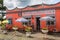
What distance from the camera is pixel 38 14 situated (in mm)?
31859

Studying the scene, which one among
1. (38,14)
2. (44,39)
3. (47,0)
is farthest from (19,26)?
(44,39)

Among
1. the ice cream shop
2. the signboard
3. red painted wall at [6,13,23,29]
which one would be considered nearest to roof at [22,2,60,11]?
the ice cream shop

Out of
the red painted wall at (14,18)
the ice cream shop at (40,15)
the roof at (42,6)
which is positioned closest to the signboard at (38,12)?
the ice cream shop at (40,15)

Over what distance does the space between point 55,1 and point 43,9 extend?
7.82ft

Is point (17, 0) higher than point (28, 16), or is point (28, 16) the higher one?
point (17, 0)

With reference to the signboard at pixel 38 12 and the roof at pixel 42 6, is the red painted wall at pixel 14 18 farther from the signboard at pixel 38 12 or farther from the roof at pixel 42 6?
the roof at pixel 42 6

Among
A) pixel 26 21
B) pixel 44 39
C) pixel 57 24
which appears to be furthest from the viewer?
pixel 26 21

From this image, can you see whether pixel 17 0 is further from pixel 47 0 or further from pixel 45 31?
pixel 45 31

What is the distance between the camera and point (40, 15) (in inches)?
1241

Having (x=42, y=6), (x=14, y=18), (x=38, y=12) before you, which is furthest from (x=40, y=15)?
(x=14, y=18)

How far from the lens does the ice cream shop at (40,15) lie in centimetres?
2925

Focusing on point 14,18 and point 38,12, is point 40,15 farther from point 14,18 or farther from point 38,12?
point 14,18

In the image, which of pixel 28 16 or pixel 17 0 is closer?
pixel 28 16

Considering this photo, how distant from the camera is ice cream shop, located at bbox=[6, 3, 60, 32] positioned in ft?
96.0
